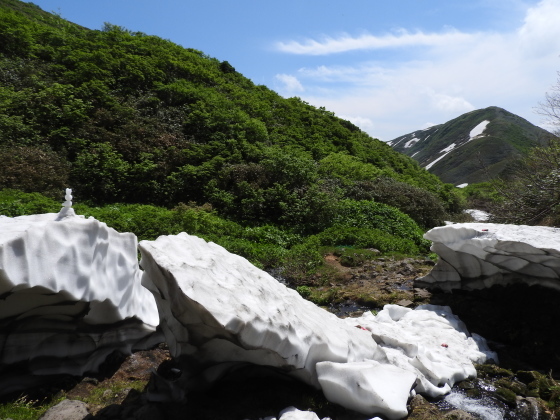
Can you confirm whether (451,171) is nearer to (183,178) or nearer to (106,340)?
(183,178)

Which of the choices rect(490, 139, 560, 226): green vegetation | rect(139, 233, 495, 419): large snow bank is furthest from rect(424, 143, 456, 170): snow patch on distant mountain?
rect(139, 233, 495, 419): large snow bank

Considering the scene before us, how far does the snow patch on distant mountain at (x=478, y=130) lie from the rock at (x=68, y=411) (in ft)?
312

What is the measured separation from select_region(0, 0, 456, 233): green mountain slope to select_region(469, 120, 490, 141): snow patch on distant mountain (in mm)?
70783

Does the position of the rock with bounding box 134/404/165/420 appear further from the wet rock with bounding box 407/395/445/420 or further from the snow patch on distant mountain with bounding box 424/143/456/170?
the snow patch on distant mountain with bounding box 424/143/456/170

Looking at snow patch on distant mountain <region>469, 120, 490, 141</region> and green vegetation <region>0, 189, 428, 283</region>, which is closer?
green vegetation <region>0, 189, 428, 283</region>

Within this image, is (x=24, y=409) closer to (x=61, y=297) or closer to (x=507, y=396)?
(x=61, y=297)

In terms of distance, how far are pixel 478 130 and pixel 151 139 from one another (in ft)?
299

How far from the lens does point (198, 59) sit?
30.3 m

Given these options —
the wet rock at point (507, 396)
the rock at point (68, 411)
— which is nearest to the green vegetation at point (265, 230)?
the wet rock at point (507, 396)

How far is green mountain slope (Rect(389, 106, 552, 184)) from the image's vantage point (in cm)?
6719

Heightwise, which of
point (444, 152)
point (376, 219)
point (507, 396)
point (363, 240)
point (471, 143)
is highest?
A: point (471, 143)

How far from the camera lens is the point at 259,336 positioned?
4332 millimetres

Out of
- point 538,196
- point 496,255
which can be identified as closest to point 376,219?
point 538,196

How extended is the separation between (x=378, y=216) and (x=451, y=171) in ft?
203
